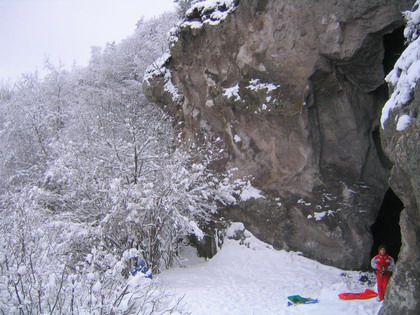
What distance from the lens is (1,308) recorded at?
13.2 ft

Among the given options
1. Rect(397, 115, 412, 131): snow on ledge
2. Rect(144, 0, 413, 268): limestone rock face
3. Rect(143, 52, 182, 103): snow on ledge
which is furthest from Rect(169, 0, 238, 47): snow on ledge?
Rect(397, 115, 412, 131): snow on ledge

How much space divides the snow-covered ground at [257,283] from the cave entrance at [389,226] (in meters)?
3.08

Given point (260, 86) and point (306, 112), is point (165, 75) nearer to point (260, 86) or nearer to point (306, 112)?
point (260, 86)

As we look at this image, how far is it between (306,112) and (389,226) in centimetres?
534

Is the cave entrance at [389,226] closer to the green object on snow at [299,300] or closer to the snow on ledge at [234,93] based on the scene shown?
the green object on snow at [299,300]

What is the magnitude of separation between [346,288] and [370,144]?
4466 mm

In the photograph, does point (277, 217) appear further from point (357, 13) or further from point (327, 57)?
point (357, 13)

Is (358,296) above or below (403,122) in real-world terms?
below

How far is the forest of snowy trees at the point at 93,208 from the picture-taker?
4465 mm

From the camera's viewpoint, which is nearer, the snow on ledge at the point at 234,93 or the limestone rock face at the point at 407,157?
the limestone rock face at the point at 407,157

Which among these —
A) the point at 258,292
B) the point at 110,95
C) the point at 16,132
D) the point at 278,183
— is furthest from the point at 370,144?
the point at 16,132

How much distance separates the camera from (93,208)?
448 inches

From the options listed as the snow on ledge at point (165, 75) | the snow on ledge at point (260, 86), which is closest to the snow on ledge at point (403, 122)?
the snow on ledge at point (260, 86)

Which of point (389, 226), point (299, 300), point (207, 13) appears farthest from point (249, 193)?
point (207, 13)
